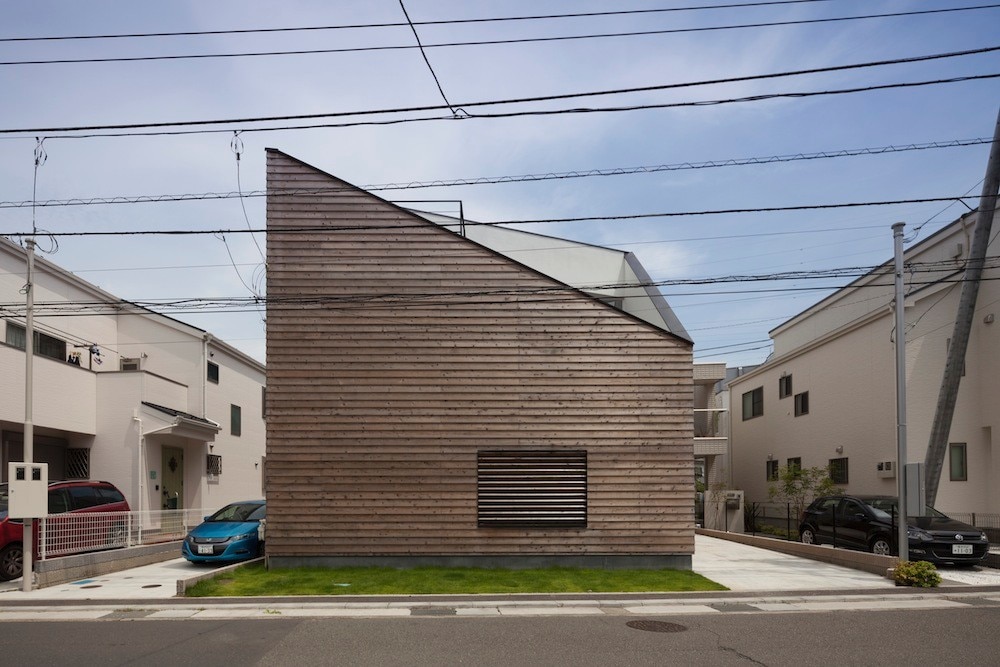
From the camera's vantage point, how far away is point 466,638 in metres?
8.97

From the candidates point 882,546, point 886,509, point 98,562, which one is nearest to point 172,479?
point 98,562

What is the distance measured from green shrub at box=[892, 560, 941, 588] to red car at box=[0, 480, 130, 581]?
14.5m

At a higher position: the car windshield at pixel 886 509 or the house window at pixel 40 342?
the house window at pixel 40 342

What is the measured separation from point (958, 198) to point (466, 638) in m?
9.43

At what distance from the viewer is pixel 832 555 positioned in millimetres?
16531

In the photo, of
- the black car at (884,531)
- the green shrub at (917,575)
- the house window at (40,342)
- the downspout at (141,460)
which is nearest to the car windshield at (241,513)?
the downspout at (141,460)

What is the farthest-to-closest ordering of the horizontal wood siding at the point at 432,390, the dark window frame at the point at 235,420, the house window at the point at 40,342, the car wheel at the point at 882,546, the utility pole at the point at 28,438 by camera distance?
the dark window frame at the point at 235,420 → the house window at the point at 40,342 → the car wheel at the point at 882,546 → the horizontal wood siding at the point at 432,390 → the utility pole at the point at 28,438

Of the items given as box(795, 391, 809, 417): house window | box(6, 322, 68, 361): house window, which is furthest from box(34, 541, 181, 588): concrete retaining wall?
box(795, 391, 809, 417): house window

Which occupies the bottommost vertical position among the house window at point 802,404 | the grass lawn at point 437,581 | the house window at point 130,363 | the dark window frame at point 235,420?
the grass lawn at point 437,581

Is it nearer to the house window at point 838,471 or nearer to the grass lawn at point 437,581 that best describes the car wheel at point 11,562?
the grass lawn at point 437,581

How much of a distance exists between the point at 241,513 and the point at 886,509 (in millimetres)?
13675

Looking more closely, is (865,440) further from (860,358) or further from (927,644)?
(927,644)

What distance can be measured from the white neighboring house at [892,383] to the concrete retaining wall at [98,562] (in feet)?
52.9

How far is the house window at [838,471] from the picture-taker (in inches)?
908
